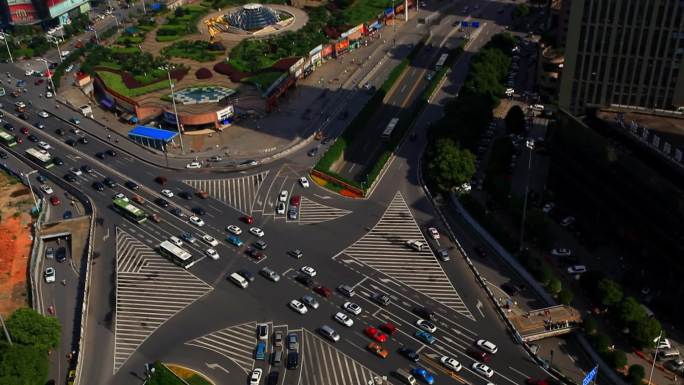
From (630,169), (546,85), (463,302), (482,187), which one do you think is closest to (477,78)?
(546,85)

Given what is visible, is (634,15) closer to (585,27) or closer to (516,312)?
(585,27)

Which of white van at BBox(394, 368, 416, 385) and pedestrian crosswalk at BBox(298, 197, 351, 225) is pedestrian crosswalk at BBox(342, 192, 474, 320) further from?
white van at BBox(394, 368, 416, 385)

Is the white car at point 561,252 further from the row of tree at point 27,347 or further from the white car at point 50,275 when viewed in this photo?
the white car at point 50,275

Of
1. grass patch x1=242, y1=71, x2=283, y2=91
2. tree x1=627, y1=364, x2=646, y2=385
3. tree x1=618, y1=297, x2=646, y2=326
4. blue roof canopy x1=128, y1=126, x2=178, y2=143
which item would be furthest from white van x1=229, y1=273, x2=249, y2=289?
grass patch x1=242, y1=71, x2=283, y2=91

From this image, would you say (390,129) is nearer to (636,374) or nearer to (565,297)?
(565,297)

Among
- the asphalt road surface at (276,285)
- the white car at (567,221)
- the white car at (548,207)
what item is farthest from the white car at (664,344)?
the white car at (548,207)

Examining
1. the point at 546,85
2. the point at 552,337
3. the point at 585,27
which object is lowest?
the point at 552,337

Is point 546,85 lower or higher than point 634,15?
lower
